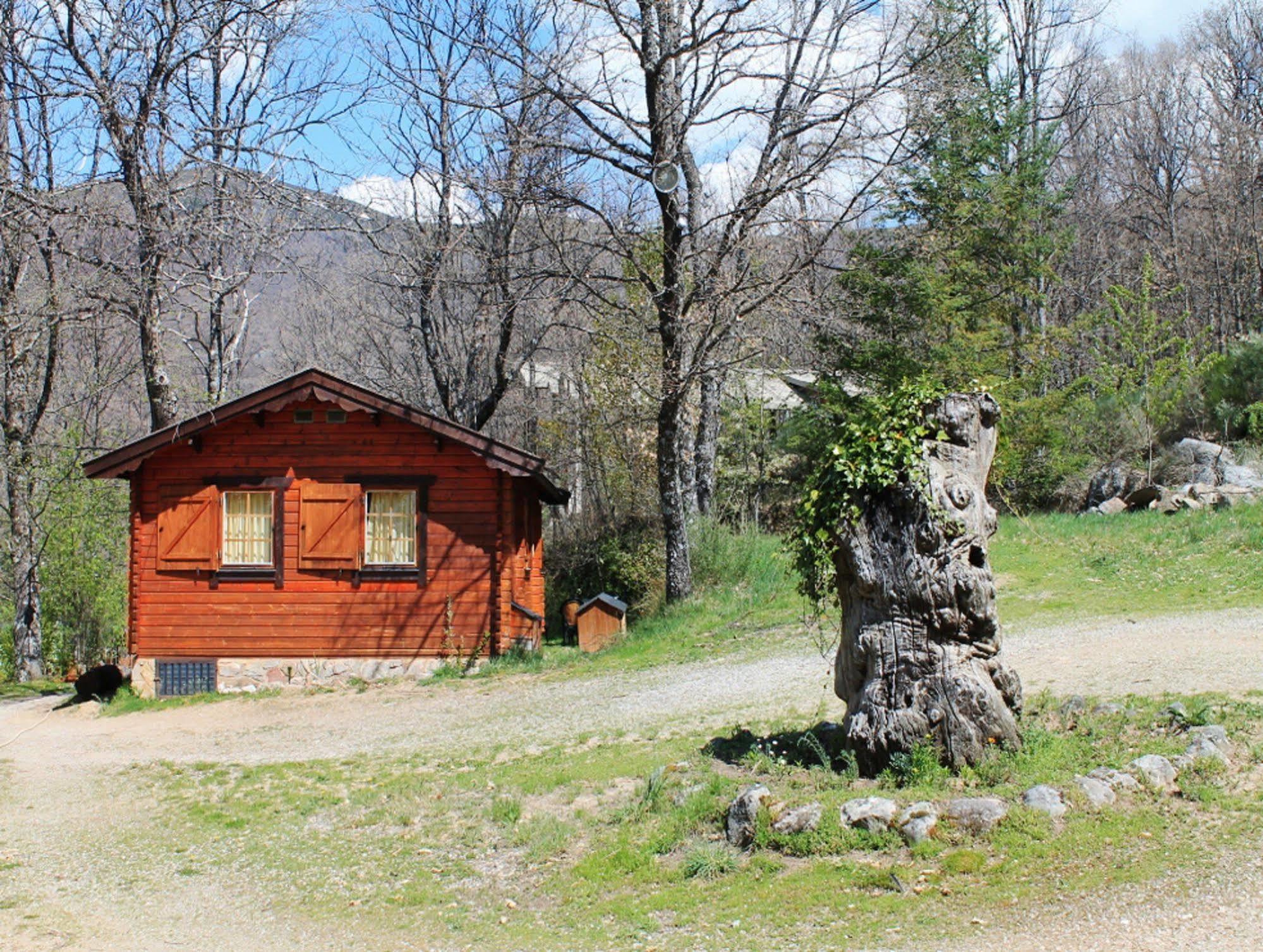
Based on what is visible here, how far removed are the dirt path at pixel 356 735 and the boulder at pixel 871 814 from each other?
4.01ft

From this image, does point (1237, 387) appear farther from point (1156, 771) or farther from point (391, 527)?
point (1156, 771)

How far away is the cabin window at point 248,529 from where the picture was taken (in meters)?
16.6

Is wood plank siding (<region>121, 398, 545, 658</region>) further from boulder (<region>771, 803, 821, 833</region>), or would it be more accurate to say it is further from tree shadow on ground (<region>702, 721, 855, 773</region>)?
boulder (<region>771, 803, 821, 833</region>)

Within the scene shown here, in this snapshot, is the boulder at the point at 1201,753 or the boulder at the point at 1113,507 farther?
the boulder at the point at 1113,507

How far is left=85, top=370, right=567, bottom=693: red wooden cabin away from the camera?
16.4 m

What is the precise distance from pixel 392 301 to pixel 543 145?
10.8 metres

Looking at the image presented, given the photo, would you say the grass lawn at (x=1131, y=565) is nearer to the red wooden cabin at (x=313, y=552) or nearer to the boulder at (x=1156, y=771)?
the boulder at (x=1156, y=771)

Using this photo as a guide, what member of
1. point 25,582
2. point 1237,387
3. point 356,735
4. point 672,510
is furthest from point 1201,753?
point 1237,387

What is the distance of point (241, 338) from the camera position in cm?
3108

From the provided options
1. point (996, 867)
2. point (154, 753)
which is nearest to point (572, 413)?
point (154, 753)

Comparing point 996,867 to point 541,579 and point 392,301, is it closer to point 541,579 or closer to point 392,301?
point 541,579

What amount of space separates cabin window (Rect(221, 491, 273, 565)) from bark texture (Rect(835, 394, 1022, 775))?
10803 millimetres

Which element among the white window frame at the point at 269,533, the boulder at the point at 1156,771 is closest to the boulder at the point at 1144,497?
the boulder at the point at 1156,771

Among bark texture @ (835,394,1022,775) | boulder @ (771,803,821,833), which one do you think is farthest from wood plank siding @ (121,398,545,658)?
boulder @ (771,803,821,833)
